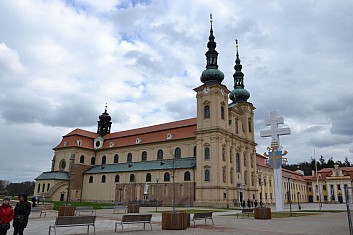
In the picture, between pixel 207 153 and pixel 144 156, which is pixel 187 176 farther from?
pixel 144 156

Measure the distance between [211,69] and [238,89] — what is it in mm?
11947

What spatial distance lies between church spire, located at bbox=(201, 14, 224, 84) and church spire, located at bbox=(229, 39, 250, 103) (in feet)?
34.0

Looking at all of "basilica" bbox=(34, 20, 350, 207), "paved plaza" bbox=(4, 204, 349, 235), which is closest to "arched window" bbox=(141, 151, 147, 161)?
"basilica" bbox=(34, 20, 350, 207)

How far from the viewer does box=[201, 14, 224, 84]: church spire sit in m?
53.0

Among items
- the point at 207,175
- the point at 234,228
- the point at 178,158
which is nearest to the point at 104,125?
the point at 178,158

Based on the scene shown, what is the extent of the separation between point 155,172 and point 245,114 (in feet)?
72.0

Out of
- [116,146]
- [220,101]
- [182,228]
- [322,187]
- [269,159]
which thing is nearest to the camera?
[182,228]

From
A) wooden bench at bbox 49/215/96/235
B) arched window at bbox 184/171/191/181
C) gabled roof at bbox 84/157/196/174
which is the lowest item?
wooden bench at bbox 49/215/96/235

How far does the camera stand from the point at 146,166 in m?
56.8

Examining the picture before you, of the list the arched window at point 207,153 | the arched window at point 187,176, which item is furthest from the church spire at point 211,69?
the arched window at point 187,176

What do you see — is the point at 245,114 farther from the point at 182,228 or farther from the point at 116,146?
the point at 182,228

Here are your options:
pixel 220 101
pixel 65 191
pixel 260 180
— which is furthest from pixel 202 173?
pixel 65 191

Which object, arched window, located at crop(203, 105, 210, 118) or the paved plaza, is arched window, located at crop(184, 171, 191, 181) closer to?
arched window, located at crop(203, 105, 210, 118)

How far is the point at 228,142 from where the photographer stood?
5162 cm
